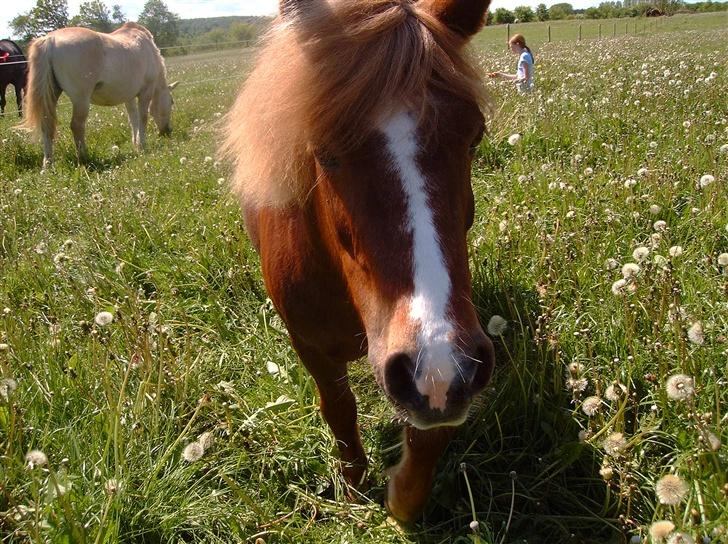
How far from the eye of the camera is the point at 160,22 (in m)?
36.8

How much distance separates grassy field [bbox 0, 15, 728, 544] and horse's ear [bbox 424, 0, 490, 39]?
31 cm

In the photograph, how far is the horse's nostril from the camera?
1.43 metres

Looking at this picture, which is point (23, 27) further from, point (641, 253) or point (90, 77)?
point (641, 253)

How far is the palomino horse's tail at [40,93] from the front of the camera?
8.89 metres

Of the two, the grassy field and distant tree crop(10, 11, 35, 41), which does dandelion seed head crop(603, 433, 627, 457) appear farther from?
distant tree crop(10, 11, 35, 41)

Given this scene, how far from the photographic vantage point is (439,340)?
1.35 m

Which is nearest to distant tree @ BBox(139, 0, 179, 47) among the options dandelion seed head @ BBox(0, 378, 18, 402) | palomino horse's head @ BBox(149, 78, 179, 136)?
palomino horse's head @ BBox(149, 78, 179, 136)

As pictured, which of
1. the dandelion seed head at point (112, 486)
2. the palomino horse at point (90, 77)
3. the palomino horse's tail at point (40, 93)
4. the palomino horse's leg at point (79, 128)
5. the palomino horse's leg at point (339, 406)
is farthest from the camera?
the palomino horse's leg at point (79, 128)

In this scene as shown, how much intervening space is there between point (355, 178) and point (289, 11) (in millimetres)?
707

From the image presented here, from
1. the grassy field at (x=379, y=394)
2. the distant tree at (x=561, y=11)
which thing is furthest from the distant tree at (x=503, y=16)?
the grassy field at (x=379, y=394)

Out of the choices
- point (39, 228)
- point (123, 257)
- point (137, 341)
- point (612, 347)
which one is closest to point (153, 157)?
point (39, 228)

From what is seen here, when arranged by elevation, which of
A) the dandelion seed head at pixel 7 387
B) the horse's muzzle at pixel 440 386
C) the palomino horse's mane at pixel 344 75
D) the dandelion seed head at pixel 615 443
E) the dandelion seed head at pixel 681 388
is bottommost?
the dandelion seed head at pixel 615 443

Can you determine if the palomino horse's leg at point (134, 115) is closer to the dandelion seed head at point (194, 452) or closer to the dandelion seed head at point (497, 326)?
the dandelion seed head at point (194, 452)

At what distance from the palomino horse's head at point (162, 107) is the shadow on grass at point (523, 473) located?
1129 cm
